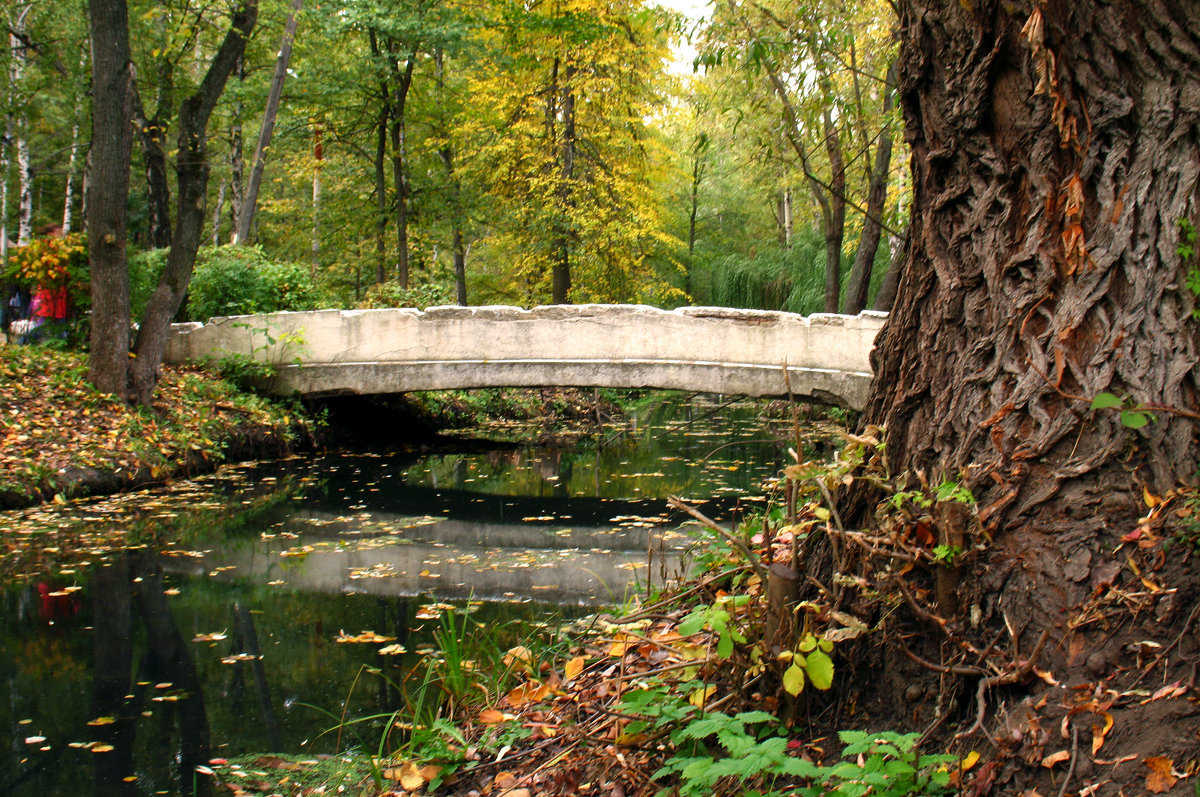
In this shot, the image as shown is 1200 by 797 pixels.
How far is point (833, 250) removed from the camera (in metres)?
13.4

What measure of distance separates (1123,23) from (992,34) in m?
0.31

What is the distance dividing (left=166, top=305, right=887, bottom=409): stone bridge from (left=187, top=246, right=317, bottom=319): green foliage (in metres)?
0.82

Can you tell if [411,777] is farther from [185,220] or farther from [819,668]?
[185,220]

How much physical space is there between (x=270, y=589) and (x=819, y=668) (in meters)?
4.26

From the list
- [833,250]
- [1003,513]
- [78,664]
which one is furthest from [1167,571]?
[833,250]

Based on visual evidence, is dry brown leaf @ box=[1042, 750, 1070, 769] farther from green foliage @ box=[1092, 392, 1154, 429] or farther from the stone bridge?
the stone bridge

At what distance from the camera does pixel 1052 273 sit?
2227mm

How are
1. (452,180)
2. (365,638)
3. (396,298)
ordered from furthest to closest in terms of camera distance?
(452,180)
(396,298)
(365,638)

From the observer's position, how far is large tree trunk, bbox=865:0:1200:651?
2.04 metres

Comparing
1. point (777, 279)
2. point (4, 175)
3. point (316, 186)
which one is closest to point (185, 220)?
point (777, 279)

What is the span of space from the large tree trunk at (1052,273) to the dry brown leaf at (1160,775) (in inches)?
14.0

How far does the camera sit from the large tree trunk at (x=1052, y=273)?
2.04 m

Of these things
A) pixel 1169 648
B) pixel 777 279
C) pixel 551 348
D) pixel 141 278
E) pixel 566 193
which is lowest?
pixel 1169 648

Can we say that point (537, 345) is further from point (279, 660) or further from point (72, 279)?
point (279, 660)
